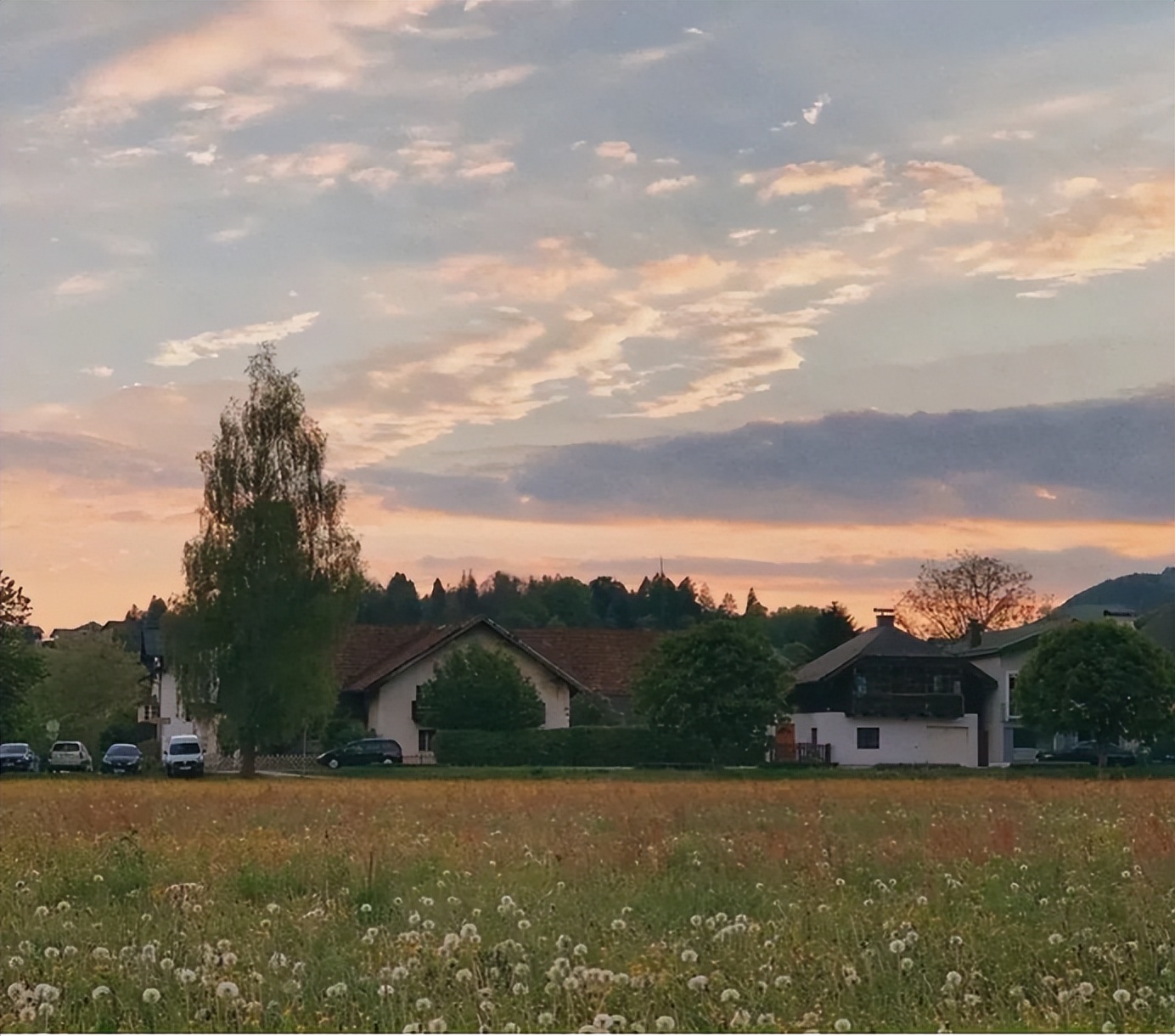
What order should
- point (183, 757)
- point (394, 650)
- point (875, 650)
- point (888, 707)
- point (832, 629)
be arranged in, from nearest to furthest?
1. point (183, 757)
2. point (888, 707)
3. point (875, 650)
4. point (394, 650)
5. point (832, 629)

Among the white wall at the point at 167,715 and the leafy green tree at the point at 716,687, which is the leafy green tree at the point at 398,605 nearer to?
the white wall at the point at 167,715

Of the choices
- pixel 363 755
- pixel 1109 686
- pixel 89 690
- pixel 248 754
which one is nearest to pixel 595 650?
pixel 363 755

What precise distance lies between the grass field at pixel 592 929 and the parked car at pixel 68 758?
53.0 m

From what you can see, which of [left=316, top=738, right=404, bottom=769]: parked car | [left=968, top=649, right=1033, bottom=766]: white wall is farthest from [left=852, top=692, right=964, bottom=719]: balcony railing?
[left=316, top=738, right=404, bottom=769]: parked car

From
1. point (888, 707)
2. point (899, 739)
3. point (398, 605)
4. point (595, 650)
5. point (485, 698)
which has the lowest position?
point (899, 739)

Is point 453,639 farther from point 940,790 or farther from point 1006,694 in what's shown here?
point 940,790

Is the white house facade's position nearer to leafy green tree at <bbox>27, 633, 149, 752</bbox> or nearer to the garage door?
leafy green tree at <bbox>27, 633, 149, 752</bbox>

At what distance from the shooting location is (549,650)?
100250 mm

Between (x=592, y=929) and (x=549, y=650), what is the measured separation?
89.8m

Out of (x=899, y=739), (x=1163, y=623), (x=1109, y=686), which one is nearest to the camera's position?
(x=1109, y=686)

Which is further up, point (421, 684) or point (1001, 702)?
point (421, 684)

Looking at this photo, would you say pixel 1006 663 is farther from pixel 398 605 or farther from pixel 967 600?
pixel 398 605

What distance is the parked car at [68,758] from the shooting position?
231ft

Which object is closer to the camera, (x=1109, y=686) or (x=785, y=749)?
(x=1109, y=686)
